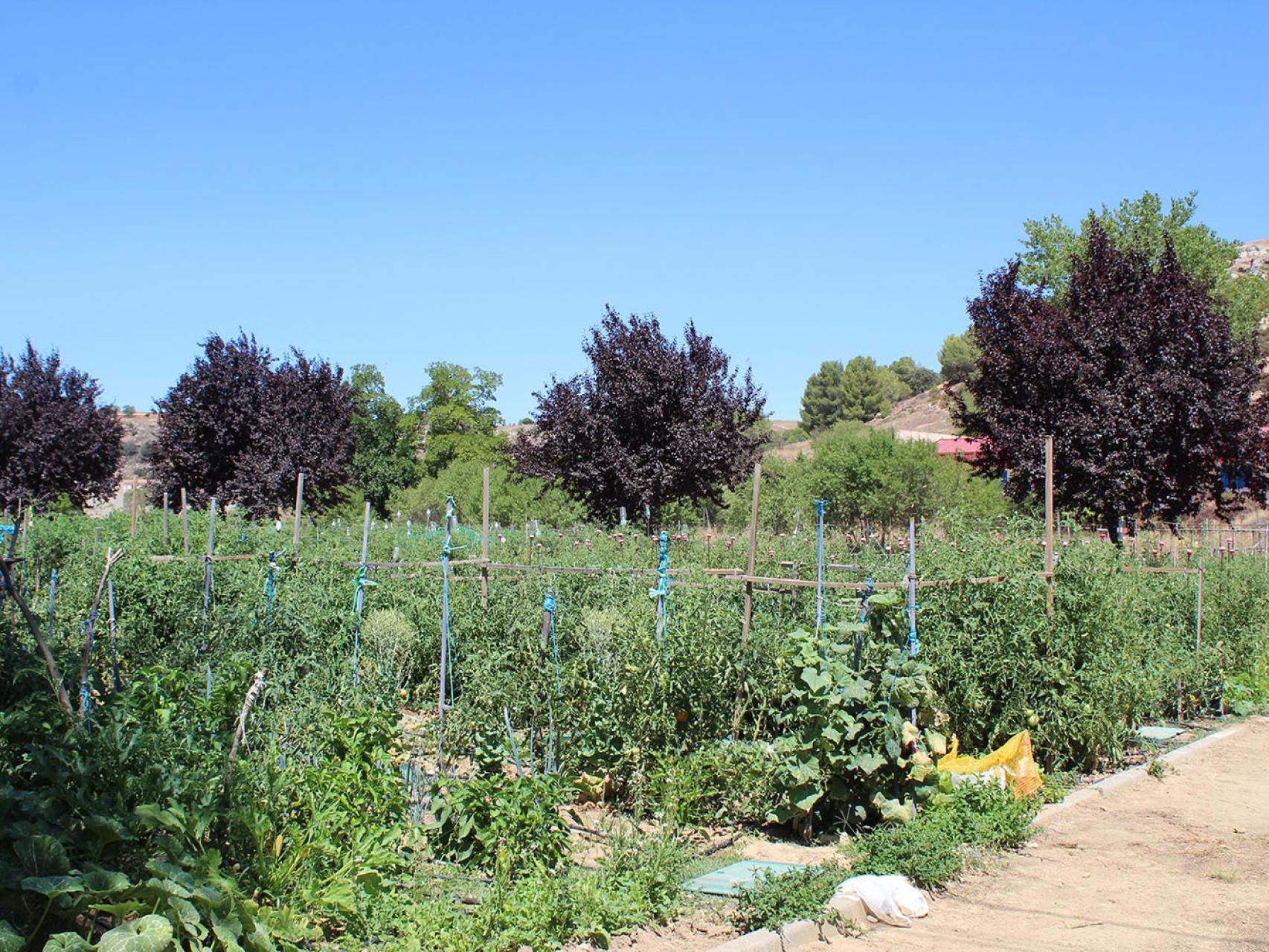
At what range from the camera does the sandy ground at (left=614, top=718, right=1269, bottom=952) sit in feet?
16.7

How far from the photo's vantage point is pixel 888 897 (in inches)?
211

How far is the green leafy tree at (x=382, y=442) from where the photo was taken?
174 feet

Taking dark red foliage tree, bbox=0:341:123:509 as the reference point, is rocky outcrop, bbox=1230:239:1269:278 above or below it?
above

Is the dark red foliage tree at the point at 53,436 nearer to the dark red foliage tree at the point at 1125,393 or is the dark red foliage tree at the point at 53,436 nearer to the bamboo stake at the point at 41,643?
the dark red foliage tree at the point at 1125,393

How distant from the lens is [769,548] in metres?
14.2

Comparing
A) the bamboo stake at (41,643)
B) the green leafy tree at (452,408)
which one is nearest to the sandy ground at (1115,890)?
the bamboo stake at (41,643)

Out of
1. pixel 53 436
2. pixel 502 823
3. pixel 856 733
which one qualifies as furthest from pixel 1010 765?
pixel 53 436

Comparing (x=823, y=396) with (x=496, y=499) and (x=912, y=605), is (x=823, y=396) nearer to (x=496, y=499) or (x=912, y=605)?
(x=496, y=499)

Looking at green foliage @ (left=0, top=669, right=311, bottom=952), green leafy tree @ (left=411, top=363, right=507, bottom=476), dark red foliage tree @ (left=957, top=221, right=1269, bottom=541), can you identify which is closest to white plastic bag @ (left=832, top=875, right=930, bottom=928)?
green foliage @ (left=0, top=669, right=311, bottom=952)

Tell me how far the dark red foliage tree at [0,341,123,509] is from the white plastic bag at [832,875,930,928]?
30914 millimetres

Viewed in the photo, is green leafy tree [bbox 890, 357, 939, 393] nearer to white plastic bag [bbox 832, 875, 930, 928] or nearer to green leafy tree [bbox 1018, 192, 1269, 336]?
green leafy tree [bbox 1018, 192, 1269, 336]

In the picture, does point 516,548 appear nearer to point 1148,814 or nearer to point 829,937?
point 1148,814

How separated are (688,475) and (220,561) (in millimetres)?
11835

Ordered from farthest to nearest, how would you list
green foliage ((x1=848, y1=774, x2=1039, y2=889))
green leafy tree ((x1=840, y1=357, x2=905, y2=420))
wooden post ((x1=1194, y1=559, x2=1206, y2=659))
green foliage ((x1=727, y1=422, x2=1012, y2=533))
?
1. green leafy tree ((x1=840, y1=357, x2=905, y2=420))
2. green foliage ((x1=727, y1=422, x2=1012, y2=533))
3. wooden post ((x1=1194, y1=559, x2=1206, y2=659))
4. green foliage ((x1=848, y1=774, x2=1039, y2=889))
